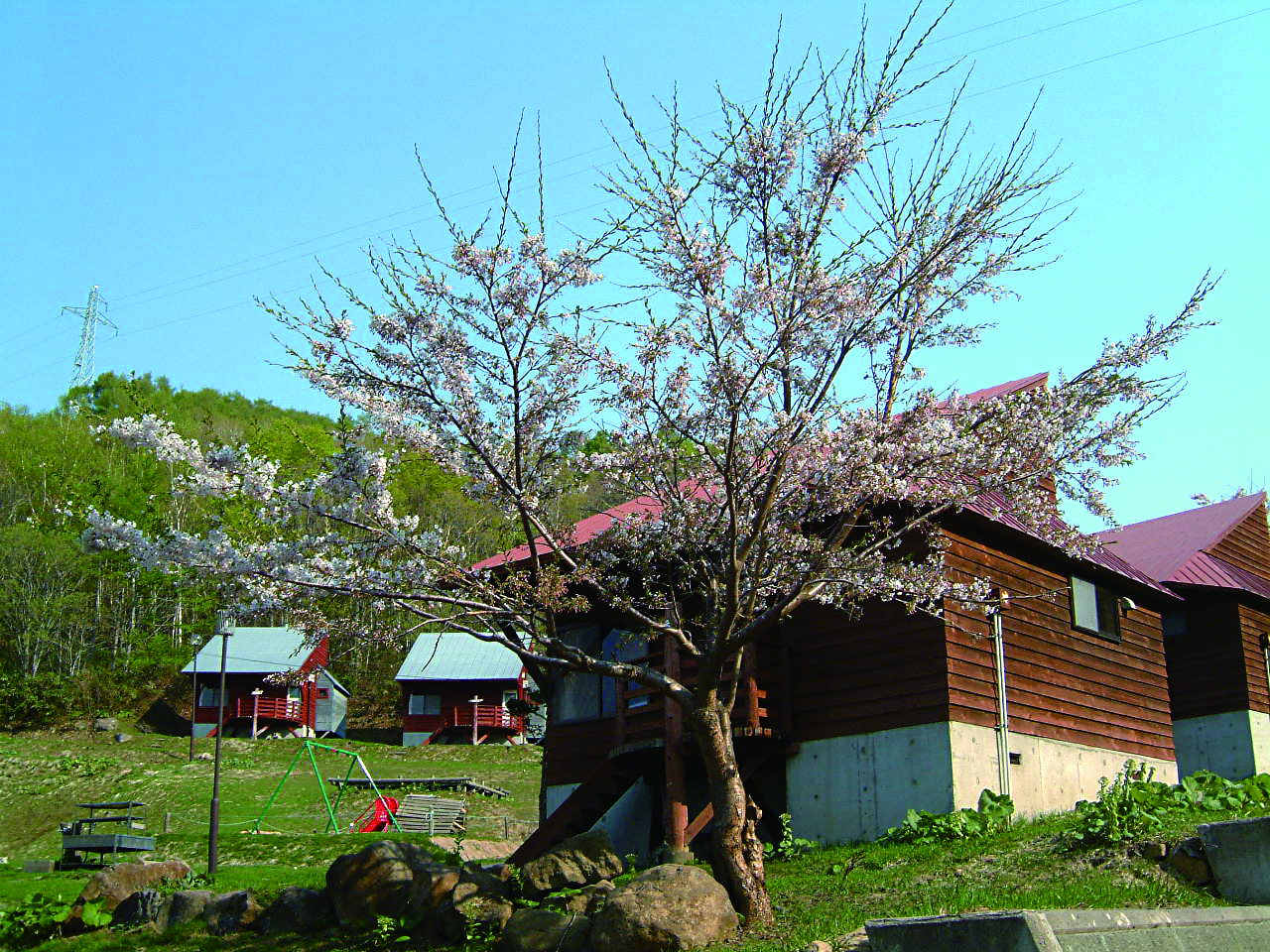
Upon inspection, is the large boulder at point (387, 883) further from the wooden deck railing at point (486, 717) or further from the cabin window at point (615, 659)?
the wooden deck railing at point (486, 717)

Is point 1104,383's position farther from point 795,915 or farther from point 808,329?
point 795,915

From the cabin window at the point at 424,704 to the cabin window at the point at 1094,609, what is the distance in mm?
37710

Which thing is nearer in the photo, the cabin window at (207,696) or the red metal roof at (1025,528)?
the red metal roof at (1025,528)

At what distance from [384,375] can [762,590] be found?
501 cm

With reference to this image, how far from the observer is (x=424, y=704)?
55.9 metres

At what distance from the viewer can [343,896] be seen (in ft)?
52.4

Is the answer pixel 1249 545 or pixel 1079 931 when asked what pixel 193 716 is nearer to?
pixel 1249 545

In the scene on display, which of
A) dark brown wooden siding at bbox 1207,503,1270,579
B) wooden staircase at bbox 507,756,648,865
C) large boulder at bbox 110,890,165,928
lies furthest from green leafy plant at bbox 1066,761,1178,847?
dark brown wooden siding at bbox 1207,503,1270,579

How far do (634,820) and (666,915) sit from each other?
9830mm

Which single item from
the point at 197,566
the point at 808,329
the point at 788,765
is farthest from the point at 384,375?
the point at 788,765

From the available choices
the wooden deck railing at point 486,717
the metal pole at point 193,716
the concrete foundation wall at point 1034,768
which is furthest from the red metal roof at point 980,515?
the wooden deck railing at point 486,717

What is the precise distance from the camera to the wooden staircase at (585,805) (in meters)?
20.1

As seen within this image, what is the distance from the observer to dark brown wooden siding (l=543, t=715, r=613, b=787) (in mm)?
22891

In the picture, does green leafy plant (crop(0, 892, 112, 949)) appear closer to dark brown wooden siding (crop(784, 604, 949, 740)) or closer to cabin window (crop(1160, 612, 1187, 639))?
dark brown wooden siding (crop(784, 604, 949, 740))
